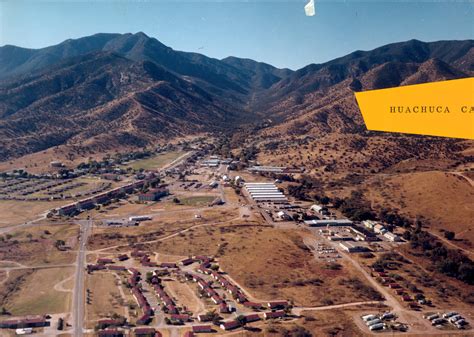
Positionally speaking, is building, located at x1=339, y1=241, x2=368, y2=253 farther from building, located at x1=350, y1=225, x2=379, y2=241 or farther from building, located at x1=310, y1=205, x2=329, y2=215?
building, located at x1=310, y1=205, x2=329, y2=215

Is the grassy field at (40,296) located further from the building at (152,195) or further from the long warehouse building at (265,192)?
the long warehouse building at (265,192)

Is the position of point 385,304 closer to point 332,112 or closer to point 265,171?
point 265,171

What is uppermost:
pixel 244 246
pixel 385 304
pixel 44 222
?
pixel 44 222

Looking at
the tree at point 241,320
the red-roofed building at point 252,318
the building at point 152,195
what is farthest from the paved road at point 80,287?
the building at point 152,195

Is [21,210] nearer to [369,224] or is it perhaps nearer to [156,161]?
[156,161]

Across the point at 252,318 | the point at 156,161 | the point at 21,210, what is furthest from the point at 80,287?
the point at 156,161

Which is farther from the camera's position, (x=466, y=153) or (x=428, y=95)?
(x=466, y=153)

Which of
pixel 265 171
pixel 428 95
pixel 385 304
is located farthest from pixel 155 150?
pixel 428 95
